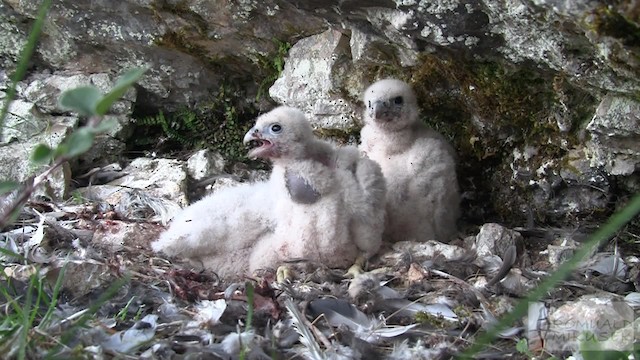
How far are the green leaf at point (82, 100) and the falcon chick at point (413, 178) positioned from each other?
2805 millimetres

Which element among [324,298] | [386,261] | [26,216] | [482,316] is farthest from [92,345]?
[26,216]

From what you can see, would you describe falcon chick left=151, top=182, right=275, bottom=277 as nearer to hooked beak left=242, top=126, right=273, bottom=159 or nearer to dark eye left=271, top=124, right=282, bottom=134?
hooked beak left=242, top=126, right=273, bottom=159

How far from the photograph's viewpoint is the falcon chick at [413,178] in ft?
13.7

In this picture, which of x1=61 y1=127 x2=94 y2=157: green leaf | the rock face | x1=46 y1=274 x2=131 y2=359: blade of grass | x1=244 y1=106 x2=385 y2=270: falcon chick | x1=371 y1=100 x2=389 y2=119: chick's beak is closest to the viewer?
x1=61 y1=127 x2=94 y2=157: green leaf

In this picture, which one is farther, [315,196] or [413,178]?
[413,178]

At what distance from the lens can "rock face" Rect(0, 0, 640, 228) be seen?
319 centimetres

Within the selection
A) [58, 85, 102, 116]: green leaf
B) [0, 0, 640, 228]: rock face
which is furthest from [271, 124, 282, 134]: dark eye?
[58, 85, 102, 116]: green leaf

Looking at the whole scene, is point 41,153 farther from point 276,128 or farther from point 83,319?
point 276,128

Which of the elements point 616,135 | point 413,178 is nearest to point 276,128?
point 413,178

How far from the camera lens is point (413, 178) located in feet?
14.0

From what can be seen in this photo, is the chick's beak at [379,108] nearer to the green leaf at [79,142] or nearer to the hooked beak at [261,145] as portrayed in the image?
the hooked beak at [261,145]

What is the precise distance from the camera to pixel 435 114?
462 centimetres

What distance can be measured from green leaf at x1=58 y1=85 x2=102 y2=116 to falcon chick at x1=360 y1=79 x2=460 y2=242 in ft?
9.20

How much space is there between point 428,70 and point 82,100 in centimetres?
295
